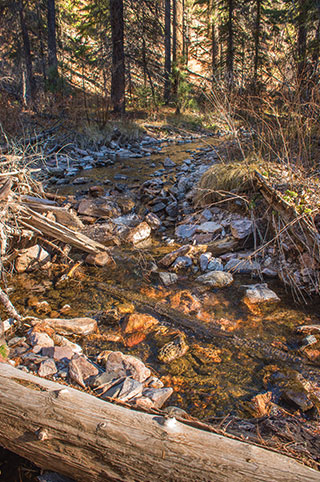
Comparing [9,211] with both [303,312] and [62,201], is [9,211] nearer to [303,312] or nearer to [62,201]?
[62,201]

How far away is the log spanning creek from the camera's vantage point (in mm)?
2668

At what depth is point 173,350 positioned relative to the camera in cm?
309

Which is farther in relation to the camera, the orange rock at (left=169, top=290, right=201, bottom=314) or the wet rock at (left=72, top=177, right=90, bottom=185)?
the wet rock at (left=72, top=177, right=90, bottom=185)

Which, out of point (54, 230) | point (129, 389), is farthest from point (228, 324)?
point (54, 230)

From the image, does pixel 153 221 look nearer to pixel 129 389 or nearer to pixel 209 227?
pixel 209 227

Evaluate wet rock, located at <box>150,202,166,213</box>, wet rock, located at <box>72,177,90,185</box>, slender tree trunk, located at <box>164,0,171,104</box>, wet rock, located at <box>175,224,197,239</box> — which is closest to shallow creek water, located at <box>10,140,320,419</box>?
wet rock, located at <box>175,224,197,239</box>

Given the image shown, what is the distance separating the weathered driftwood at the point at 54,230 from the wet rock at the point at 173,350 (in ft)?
6.65

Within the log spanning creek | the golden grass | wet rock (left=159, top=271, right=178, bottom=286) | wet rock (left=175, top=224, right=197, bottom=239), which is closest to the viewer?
the log spanning creek

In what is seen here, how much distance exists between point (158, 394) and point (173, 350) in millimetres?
582

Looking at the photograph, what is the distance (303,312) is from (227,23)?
58.5 feet

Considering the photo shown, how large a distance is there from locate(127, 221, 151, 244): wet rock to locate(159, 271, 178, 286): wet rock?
1106 millimetres

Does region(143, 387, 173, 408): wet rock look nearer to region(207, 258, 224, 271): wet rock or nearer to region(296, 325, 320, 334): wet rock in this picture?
region(296, 325, 320, 334): wet rock

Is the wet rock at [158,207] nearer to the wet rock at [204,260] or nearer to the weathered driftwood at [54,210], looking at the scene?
the weathered driftwood at [54,210]

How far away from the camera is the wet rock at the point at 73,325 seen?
3293 mm
